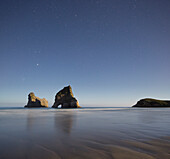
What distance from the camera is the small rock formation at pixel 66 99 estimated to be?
340 feet

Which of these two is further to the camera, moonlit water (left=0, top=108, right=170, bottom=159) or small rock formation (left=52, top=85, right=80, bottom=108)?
small rock formation (left=52, top=85, right=80, bottom=108)

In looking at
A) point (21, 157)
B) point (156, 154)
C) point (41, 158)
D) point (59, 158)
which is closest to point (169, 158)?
point (156, 154)

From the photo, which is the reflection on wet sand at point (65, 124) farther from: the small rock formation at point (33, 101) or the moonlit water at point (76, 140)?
the small rock formation at point (33, 101)

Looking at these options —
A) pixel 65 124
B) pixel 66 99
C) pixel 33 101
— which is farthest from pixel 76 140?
pixel 33 101

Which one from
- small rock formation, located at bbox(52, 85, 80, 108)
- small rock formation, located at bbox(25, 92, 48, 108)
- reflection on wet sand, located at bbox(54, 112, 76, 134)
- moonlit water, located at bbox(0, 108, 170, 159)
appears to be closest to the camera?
moonlit water, located at bbox(0, 108, 170, 159)

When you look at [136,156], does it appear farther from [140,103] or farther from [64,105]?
[140,103]

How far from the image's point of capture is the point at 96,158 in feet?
9.48

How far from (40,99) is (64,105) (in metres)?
77.6

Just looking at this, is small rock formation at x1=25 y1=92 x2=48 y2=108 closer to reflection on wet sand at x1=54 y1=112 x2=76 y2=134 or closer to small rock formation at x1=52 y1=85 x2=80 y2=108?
small rock formation at x1=52 y1=85 x2=80 y2=108

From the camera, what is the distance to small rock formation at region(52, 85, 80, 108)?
10362 cm

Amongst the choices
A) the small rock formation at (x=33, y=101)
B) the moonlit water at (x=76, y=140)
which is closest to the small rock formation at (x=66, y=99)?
the small rock formation at (x=33, y=101)

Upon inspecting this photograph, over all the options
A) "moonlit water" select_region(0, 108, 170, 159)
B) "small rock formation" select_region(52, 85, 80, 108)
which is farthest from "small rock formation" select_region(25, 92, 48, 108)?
"moonlit water" select_region(0, 108, 170, 159)

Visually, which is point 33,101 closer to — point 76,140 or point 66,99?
point 66,99

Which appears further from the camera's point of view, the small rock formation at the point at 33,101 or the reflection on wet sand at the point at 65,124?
the small rock formation at the point at 33,101
